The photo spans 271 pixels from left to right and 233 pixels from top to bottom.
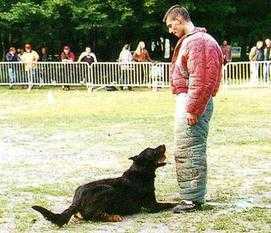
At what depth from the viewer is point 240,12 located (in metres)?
35.1

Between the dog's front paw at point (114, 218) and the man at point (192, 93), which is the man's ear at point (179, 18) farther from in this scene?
the dog's front paw at point (114, 218)

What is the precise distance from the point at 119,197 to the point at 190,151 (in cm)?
84

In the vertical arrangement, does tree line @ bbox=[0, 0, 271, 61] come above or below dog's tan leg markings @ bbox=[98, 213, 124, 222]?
above

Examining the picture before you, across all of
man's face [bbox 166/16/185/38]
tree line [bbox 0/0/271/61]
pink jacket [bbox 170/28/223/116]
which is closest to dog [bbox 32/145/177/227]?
pink jacket [bbox 170/28/223/116]

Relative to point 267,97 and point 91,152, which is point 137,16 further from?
point 91,152

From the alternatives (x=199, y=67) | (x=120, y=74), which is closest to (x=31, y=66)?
(x=120, y=74)

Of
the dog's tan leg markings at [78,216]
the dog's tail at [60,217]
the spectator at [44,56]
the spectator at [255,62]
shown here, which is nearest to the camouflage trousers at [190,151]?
the dog's tan leg markings at [78,216]

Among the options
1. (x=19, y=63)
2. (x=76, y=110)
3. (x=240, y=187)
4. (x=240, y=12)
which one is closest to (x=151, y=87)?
(x=19, y=63)

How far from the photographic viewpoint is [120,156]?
1103cm

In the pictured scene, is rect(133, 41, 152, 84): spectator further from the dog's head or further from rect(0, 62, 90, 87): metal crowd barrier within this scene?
the dog's head

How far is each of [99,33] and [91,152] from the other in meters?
20.2

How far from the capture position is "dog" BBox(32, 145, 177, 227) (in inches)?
268

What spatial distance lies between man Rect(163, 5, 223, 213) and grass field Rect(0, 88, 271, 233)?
0.35 meters

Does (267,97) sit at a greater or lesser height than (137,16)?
lesser
